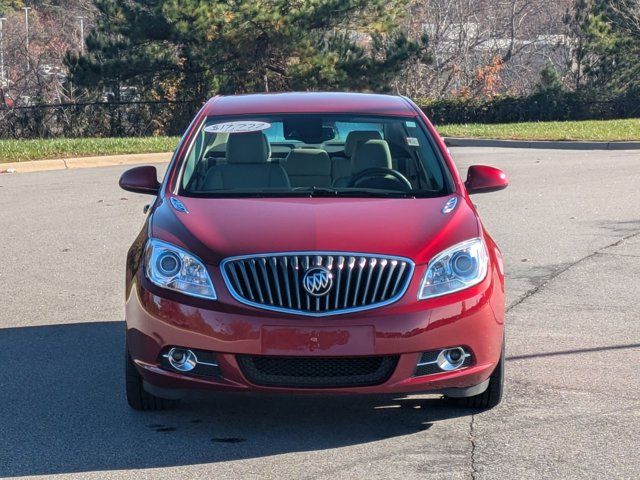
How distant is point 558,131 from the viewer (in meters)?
27.8

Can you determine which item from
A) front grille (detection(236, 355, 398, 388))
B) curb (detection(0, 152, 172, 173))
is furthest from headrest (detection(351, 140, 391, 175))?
curb (detection(0, 152, 172, 173))

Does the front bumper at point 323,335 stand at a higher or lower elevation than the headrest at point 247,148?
lower

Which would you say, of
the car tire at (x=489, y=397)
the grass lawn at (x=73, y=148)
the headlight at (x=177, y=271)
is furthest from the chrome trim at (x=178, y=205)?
the grass lawn at (x=73, y=148)

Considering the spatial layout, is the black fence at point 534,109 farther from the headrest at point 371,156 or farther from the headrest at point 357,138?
the headrest at point 371,156

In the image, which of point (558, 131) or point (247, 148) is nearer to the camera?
point (247, 148)

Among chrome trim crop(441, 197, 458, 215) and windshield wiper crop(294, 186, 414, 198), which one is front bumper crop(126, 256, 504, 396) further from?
windshield wiper crop(294, 186, 414, 198)

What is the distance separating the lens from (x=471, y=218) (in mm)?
5848

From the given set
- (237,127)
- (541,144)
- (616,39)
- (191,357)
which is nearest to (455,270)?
(191,357)

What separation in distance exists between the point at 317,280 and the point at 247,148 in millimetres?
1949

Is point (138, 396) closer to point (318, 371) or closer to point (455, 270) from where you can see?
point (318, 371)

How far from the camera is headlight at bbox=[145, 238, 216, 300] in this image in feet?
17.4

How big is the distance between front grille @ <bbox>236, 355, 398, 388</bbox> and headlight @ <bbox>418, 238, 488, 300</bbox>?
383mm

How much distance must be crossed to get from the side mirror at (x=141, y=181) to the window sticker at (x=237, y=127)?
43 cm

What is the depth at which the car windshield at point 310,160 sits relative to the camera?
21.2ft
